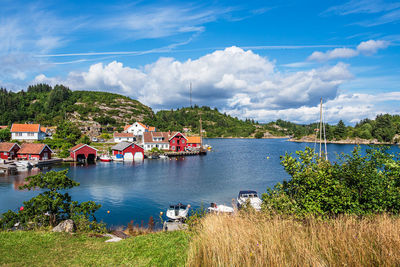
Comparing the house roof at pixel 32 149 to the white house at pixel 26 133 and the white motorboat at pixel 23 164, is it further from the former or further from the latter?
the white house at pixel 26 133

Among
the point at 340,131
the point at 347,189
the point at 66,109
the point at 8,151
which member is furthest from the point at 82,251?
the point at 340,131

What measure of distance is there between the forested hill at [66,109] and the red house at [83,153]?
2919 inches

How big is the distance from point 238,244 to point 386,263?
317 centimetres

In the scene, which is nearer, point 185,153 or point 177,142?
point 185,153

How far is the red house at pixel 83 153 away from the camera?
64250 millimetres

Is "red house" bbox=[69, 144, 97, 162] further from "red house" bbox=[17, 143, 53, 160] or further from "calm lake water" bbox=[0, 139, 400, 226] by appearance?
"calm lake water" bbox=[0, 139, 400, 226]

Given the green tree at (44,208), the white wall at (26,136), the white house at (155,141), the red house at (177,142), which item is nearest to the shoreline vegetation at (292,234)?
the green tree at (44,208)

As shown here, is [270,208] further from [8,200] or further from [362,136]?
[362,136]

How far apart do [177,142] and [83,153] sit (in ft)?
105

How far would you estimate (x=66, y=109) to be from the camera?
156750 millimetres

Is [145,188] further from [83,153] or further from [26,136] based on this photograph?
[26,136]

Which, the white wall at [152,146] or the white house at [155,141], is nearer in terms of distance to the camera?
the white wall at [152,146]

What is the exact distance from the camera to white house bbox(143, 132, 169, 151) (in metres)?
84.2

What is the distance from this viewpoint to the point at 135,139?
99875 millimetres
